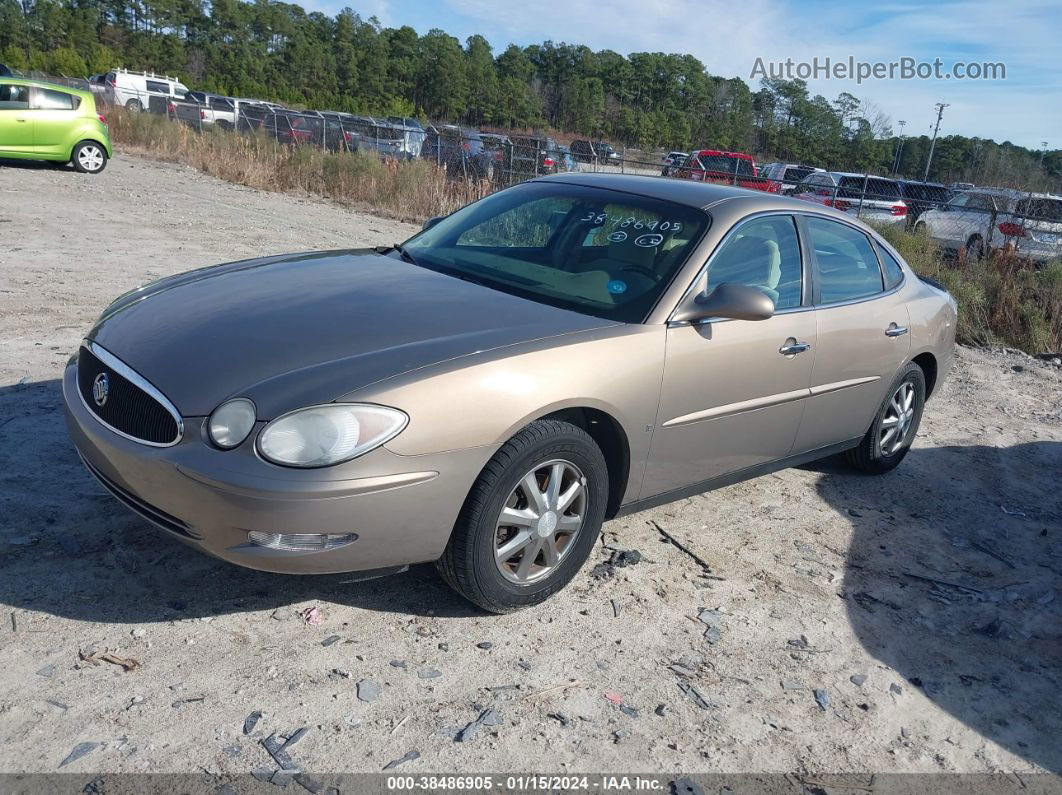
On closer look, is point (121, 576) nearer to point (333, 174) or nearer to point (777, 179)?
point (333, 174)

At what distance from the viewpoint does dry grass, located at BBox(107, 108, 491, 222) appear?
16.9 metres

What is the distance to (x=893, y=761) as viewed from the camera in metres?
3.02

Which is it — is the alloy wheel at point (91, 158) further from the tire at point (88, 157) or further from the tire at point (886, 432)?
the tire at point (886, 432)

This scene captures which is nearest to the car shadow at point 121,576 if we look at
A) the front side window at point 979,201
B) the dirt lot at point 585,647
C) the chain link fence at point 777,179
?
the dirt lot at point 585,647

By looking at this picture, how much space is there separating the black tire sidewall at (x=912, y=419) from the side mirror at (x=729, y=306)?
1.85 m

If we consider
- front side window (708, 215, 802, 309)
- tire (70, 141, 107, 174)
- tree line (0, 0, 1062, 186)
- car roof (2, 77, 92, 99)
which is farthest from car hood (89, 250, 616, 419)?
tree line (0, 0, 1062, 186)

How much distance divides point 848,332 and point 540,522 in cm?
223

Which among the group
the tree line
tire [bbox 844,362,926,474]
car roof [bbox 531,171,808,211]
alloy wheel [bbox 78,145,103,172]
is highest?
the tree line

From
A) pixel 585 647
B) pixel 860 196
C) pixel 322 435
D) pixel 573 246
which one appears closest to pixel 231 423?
pixel 322 435

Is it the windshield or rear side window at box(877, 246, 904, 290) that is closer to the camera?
the windshield

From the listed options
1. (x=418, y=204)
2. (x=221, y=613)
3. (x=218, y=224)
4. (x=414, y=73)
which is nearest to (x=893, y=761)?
(x=221, y=613)

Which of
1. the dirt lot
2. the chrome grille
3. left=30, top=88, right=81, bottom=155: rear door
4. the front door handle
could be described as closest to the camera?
the dirt lot

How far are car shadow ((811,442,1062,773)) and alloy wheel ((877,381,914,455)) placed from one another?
237 millimetres

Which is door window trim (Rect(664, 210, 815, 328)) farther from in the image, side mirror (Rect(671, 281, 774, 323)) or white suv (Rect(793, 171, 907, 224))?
white suv (Rect(793, 171, 907, 224))
